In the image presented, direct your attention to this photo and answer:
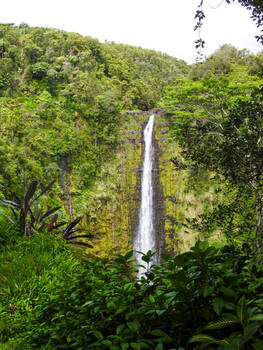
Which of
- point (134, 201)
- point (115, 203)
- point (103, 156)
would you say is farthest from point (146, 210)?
point (103, 156)

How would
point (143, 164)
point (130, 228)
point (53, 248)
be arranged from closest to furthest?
point (53, 248), point (130, 228), point (143, 164)

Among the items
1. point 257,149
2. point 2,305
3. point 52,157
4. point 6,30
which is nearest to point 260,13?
point 257,149

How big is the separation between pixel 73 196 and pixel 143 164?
5437mm

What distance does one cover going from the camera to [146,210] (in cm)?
1733

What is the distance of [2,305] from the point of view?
7.97 feet

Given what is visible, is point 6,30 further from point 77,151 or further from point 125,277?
point 125,277

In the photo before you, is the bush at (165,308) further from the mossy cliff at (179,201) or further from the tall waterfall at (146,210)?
the mossy cliff at (179,201)

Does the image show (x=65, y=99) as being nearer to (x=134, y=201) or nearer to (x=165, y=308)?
(x=134, y=201)

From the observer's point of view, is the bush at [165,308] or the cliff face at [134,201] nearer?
the bush at [165,308]

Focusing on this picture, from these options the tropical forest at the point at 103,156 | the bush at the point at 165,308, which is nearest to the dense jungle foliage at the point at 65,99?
the tropical forest at the point at 103,156

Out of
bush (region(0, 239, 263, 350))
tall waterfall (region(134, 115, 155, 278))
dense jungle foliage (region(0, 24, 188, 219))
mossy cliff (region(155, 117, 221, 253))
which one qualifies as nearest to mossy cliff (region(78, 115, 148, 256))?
tall waterfall (region(134, 115, 155, 278))

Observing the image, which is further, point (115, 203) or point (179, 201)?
point (115, 203)

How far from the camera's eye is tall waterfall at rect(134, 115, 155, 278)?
16.4 metres

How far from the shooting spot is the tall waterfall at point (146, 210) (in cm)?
1642
